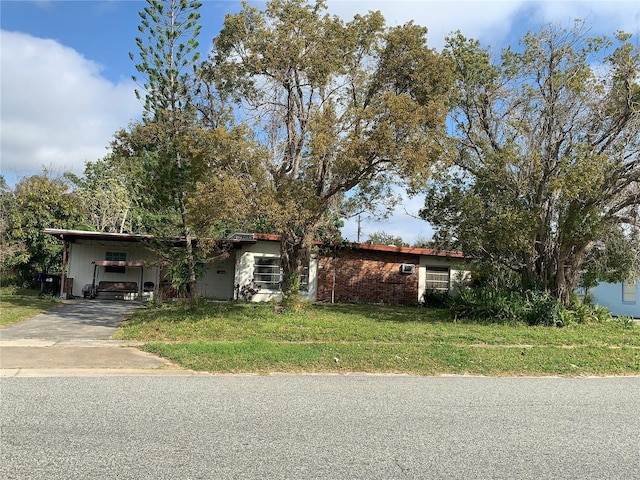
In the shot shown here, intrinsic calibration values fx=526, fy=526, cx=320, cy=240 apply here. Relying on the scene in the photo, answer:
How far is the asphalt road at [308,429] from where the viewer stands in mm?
4660

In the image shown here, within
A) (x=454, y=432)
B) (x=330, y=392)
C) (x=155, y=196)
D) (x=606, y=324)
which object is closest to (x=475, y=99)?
(x=606, y=324)

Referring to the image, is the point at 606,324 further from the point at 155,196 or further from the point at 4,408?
the point at 4,408

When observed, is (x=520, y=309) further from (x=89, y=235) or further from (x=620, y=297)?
(x=89, y=235)

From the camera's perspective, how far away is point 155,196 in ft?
51.9

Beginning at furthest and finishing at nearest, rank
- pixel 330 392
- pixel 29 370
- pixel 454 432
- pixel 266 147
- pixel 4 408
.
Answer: pixel 266 147
pixel 29 370
pixel 330 392
pixel 4 408
pixel 454 432

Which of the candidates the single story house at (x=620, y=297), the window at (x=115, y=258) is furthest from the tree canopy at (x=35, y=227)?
the single story house at (x=620, y=297)

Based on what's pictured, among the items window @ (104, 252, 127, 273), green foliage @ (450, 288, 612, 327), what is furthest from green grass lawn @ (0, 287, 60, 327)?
green foliage @ (450, 288, 612, 327)

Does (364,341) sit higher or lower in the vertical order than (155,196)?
lower

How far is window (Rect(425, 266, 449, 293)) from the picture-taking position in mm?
26375

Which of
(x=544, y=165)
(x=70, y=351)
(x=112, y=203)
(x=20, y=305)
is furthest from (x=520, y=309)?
(x=112, y=203)

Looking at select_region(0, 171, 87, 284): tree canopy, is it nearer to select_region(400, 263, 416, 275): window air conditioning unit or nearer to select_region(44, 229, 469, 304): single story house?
select_region(44, 229, 469, 304): single story house

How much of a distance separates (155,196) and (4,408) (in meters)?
10.0

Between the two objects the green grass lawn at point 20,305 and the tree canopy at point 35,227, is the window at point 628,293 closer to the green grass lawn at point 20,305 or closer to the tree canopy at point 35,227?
the green grass lawn at point 20,305

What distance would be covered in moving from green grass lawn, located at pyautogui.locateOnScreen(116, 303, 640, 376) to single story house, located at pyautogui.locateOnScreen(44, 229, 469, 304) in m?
6.88
